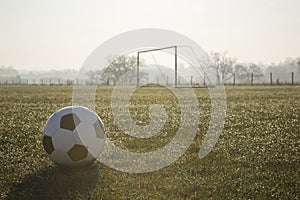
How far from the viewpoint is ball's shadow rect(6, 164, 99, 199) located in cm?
430

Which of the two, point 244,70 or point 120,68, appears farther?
point 244,70

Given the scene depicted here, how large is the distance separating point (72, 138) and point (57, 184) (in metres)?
0.84

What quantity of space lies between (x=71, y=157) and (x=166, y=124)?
4802 mm

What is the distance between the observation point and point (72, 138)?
5.33m

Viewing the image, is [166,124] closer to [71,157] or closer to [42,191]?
[71,157]

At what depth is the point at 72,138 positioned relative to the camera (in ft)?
17.5

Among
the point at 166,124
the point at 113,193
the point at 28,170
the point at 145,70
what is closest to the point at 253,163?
the point at 113,193

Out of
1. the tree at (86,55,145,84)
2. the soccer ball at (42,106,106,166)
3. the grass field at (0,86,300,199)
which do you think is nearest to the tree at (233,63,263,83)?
the tree at (86,55,145,84)

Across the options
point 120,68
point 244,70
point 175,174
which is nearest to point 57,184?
point 175,174

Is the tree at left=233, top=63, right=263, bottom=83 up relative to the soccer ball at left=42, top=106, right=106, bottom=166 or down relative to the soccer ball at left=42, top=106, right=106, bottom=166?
up

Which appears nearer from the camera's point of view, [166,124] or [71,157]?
[71,157]

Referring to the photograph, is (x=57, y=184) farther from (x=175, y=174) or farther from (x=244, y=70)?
(x=244, y=70)

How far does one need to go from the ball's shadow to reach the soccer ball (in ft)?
0.59

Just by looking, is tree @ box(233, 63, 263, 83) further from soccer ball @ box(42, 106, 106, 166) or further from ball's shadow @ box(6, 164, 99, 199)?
ball's shadow @ box(6, 164, 99, 199)
